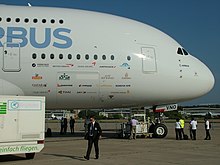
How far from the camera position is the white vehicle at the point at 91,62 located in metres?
17.8

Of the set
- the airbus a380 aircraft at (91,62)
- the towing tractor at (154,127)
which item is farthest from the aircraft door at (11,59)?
the towing tractor at (154,127)

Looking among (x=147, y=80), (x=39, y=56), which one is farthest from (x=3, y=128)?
(x=147, y=80)

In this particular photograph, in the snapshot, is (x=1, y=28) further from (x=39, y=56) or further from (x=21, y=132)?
(x=21, y=132)

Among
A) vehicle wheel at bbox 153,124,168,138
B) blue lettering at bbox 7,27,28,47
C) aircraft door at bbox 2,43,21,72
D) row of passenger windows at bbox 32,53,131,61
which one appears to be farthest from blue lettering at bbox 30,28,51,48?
vehicle wheel at bbox 153,124,168,138

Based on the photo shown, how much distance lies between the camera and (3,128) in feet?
39.2

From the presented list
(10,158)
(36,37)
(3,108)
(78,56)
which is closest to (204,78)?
(78,56)

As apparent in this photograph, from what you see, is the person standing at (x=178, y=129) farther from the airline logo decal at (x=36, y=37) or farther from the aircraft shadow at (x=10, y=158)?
the aircraft shadow at (x=10, y=158)

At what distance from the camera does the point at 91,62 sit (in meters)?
18.6

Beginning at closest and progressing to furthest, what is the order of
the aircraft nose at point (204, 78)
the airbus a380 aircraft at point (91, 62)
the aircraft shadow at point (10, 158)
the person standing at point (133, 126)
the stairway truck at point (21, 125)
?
the stairway truck at point (21, 125) < the aircraft shadow at point (10, 158) < the airbus a380 aircraft at point (91, 62) < the aircraft nose at point (204, 78) < the person standing at point (133, 126)

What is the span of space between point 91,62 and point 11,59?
408cm

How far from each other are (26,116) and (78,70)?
641 centimetres

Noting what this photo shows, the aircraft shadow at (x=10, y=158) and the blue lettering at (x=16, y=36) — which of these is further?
the blue lettering at (x=16, y=36)

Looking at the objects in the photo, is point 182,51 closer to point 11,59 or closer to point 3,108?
point 11,59

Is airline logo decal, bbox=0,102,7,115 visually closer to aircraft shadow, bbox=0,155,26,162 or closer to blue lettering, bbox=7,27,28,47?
aircraft shadow, bbox=0,155,26,162
